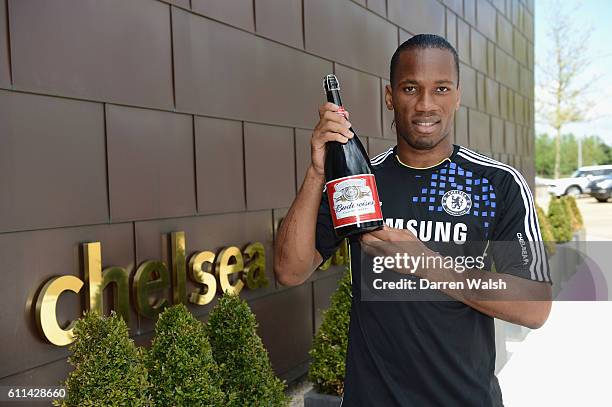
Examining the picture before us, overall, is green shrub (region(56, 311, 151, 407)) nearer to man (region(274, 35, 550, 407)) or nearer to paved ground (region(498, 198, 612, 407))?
man (region(274, 35, 550, 407))

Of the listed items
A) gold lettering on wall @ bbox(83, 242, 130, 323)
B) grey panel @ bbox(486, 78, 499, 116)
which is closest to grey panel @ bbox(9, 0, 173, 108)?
gold lettering on wall @ bbox(83, 242, 130, 323)

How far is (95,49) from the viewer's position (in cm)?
306

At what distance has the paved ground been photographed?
470 centimetres

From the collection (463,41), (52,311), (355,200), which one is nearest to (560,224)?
(463,41)

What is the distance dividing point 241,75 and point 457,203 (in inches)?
112

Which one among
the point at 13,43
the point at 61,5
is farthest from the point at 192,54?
the point at 13,43

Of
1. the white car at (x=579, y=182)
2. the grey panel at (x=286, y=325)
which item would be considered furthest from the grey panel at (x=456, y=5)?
the white car at (x=579, y=182)

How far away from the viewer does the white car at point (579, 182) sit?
29.7 metres

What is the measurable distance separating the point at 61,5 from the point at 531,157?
13068mm

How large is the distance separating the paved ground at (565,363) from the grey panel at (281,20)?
132 inches

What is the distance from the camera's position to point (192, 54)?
374 centimetres

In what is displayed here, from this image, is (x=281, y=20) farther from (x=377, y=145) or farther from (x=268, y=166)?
(x=377, y=145)

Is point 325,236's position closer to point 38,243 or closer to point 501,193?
point 501,193

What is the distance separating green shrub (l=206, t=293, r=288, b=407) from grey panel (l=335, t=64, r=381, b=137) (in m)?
3.00
